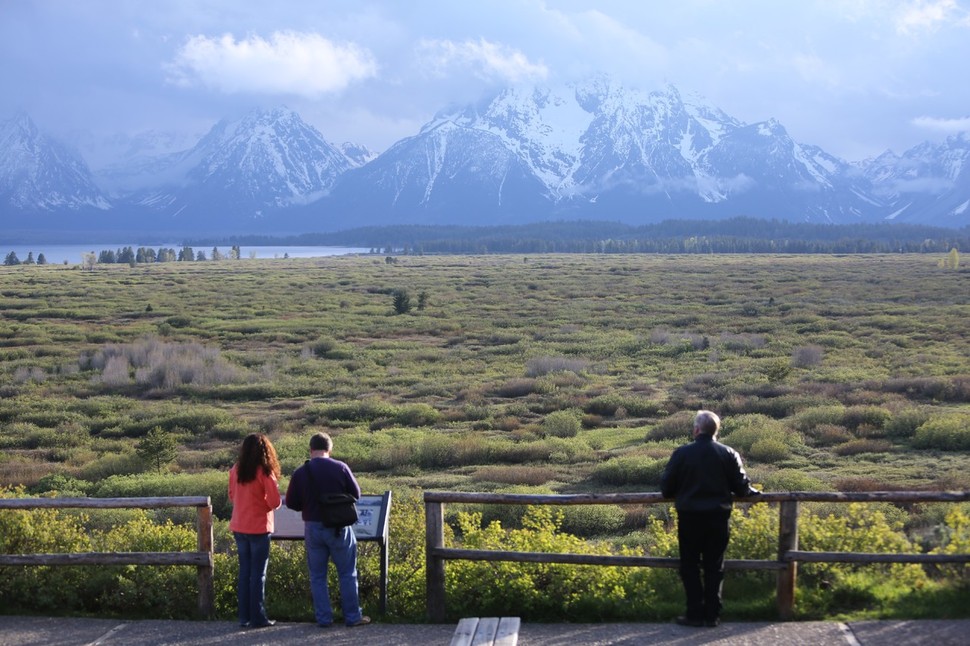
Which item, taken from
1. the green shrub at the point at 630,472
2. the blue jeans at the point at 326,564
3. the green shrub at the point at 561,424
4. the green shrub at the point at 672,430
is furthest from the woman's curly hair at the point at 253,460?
the green shrub at the point at 561,424

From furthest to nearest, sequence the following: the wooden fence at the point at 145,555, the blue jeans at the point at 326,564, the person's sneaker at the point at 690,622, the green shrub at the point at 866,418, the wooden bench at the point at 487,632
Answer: the green shrub at the point at 866,418 < the wooden fence at the point at 145,555 < the blue jeans at the point at 326,564 < the person's sneaker at the point at 690,622 < the wooden bench at the point at 487,632

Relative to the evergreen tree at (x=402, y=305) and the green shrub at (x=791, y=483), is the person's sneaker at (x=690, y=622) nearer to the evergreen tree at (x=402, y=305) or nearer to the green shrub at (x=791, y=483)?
the green shrub at (x=791, y=483)

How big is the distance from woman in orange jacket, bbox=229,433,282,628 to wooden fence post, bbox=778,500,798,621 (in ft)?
13.7

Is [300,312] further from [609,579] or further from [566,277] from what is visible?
[609,579]

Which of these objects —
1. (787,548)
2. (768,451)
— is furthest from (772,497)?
(768,451)

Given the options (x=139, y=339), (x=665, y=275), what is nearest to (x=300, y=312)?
(x=139, y=339)

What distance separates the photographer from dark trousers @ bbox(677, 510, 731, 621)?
808cm

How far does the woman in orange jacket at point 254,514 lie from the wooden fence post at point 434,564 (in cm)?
130

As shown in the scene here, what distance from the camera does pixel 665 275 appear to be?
326 feet

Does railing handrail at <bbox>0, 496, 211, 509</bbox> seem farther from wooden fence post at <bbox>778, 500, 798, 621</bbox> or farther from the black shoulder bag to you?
wooden fence post at <bbox>778, 500, 798, 621</bbox>

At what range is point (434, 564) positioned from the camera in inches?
346

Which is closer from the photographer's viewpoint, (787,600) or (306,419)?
(787,600)

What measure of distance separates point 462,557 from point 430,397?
20.6 m

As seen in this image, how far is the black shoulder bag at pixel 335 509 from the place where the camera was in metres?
8.32
